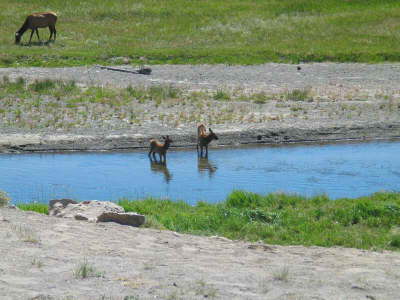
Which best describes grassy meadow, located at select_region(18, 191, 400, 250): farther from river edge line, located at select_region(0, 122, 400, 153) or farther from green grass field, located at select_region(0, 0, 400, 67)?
green grass field, located at select_region(0, 0, 400, 67)

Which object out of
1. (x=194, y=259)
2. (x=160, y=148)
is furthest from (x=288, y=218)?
(x=160, y=148)

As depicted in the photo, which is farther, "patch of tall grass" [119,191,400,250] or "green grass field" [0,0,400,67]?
"green grass field" [0,0,400,67]

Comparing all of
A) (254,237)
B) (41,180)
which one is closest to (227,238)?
(254,237)

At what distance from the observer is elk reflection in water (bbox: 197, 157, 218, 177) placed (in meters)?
19.9

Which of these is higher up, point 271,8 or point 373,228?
point 271,8

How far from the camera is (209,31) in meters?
47.7

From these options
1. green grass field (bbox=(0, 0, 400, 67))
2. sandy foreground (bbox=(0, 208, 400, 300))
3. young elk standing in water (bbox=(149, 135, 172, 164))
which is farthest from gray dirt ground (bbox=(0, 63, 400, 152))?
sandy foreground (bbox=(0, 208, 400, 300))

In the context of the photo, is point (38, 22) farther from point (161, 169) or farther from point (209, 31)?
point (161, 169)

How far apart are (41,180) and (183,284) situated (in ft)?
34.3

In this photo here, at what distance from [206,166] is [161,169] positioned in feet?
3.75

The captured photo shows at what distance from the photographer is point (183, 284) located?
872 centimetres

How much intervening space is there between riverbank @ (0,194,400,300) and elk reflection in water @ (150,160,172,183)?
5541mm

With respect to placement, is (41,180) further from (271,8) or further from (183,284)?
(271,8)

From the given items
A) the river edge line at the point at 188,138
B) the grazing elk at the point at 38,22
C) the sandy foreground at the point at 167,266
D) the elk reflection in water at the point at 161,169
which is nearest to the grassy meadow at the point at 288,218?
the sandy foreground at the point at 167,266
